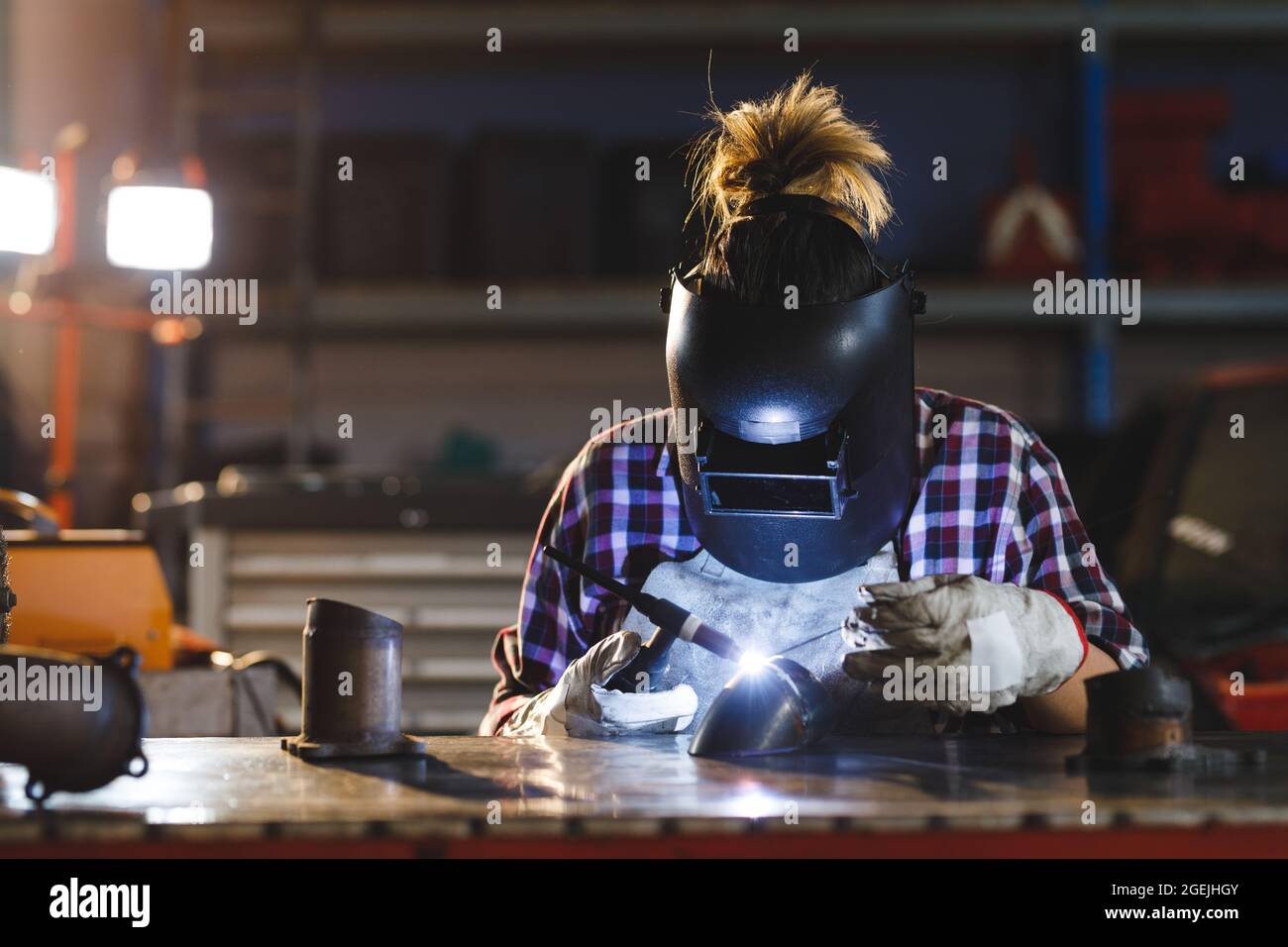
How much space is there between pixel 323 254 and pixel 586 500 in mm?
2422

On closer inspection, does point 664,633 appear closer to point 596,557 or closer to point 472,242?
point 596,557

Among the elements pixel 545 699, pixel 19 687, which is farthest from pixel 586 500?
pixel 19 687

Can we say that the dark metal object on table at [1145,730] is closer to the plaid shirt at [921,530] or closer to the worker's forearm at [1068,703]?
the worker's forearm at [1068,703]

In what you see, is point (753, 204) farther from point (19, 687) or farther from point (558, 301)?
point (558, 301)

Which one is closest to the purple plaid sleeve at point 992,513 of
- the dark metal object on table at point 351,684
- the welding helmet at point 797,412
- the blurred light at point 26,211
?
the welding helmet at point 797,412

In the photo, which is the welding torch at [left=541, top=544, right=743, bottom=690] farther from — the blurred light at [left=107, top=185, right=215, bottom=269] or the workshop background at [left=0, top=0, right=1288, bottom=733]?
the blurred light at [left=107, top=185, right=215, bottom=269]

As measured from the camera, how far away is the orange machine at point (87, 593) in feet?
6.62

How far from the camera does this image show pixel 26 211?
336 cm

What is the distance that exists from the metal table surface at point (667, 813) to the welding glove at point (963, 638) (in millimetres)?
186

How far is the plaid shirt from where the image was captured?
67.1 inches

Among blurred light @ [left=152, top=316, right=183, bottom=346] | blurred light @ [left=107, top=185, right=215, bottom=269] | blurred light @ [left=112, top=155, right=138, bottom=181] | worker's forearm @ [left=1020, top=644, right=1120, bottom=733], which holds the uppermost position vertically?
blurred light @ [left=112, top=155, right=138, bottom=181]

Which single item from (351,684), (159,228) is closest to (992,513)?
(351,684)

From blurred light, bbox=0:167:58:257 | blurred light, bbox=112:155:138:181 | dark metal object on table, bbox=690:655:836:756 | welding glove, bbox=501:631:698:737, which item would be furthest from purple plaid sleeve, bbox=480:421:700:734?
blurred light, bbox=112:155:138:181

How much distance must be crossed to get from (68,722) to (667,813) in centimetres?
45
